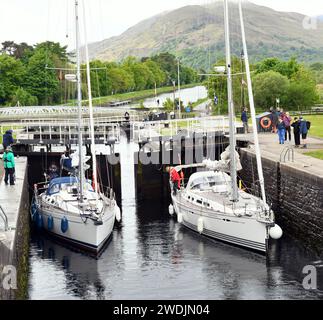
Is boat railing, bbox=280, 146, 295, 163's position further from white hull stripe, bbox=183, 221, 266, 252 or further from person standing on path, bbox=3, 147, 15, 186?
person standing on path, bbox=3, 147, 15, 186

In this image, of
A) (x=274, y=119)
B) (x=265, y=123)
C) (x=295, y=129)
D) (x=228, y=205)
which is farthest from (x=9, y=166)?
(x=274, y=119)

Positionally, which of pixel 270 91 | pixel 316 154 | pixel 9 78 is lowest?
pixel 316 154

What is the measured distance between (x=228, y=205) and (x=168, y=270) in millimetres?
5559

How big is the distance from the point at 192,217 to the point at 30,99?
256 feet

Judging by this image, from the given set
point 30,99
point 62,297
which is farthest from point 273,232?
point 30,99

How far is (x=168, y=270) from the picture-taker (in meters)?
32.8

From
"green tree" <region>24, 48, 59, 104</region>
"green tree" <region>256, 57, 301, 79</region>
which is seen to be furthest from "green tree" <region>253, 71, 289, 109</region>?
"green tree" <region>24, 48, 59, 104</region>

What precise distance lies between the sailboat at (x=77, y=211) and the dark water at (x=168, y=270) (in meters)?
0.68

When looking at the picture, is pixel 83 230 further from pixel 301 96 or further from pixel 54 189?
pixel 301 96

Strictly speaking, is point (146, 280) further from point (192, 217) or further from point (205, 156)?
point (205, 156)

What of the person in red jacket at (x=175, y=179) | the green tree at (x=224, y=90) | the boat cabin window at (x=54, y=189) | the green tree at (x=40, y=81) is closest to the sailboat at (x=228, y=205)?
the person in red jacket at (x=175, y=179)

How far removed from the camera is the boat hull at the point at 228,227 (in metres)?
34.8

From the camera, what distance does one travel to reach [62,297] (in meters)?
29.6

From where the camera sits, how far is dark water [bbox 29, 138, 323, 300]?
97.8ft
